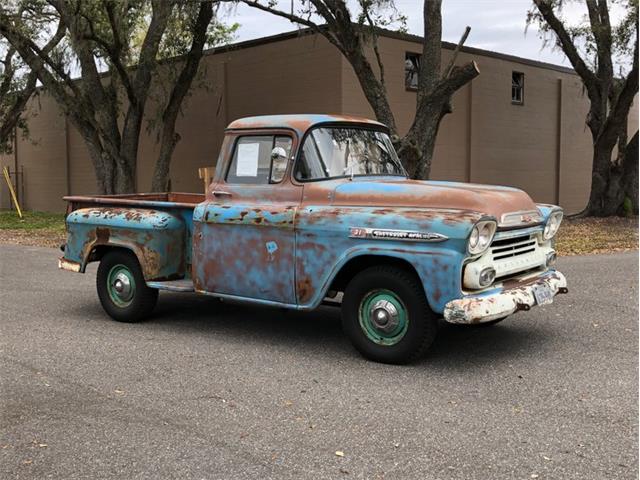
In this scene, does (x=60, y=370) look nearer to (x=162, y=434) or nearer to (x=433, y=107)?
(x=162, y=434)

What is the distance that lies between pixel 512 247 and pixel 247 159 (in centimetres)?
257

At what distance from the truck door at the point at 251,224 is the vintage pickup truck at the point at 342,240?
1cm

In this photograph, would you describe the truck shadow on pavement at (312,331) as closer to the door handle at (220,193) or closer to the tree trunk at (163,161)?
the door handle at (220,193)

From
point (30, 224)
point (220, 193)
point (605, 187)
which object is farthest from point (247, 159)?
point (30, 224)

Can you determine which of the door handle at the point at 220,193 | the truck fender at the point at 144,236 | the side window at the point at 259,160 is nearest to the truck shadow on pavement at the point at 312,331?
the truck fender at the point at 144,236

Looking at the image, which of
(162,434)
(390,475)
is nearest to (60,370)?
(162,434)

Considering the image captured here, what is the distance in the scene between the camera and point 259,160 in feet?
20.9

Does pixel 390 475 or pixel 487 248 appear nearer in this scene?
pixel 390 475

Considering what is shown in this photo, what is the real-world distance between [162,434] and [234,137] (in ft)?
10.9

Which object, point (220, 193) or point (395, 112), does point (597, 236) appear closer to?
point (395, 112)

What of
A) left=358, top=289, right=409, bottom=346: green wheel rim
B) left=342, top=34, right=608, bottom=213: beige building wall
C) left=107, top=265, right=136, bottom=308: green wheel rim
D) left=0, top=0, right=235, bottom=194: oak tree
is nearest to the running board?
left=107, top=265, right=136, bottom=308: green wheel rim

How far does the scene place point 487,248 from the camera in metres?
5.26

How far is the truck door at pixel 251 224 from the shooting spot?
596 cm

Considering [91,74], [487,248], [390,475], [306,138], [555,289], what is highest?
[91,74]
